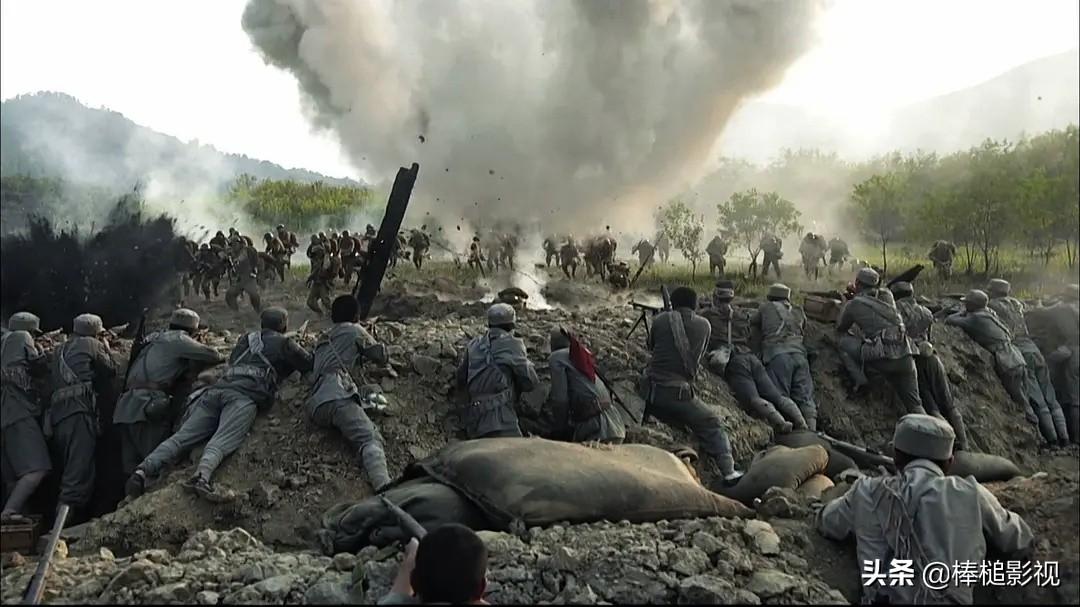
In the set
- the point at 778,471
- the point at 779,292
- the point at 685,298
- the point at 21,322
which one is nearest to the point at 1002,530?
the point at 778,471

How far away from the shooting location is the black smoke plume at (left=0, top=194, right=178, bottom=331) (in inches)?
329

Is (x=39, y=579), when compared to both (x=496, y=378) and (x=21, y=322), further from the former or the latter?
(x=21, y=322)

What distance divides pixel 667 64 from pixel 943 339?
37.2 feet

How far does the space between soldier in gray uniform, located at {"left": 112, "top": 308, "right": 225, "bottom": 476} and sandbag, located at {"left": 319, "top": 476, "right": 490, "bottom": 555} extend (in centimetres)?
271

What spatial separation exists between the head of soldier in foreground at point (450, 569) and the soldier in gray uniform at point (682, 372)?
449 centimetres

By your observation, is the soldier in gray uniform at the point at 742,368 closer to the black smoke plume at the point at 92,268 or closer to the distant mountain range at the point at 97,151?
the distant mountain range at the point at 97,151

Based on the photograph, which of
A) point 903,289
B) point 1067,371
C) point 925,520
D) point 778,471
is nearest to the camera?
point 925,520

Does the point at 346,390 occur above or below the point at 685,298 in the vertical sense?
below

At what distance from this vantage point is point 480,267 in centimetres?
1906

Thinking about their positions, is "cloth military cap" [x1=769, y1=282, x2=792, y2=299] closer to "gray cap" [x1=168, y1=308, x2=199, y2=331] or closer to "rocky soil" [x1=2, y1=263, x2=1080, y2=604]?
"rocky soil" [x1=2, y1=263, x2=1080, y2=604]

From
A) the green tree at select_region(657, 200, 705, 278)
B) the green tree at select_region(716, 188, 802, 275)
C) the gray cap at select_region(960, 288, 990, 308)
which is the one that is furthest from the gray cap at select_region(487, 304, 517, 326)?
the green tree at select_region(657, 200, 705, 278)

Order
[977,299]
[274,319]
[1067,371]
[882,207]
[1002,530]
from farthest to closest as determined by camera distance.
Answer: [882,207], [977,299], [1067,371], [274,319], [1002,530]

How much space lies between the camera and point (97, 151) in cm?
1006

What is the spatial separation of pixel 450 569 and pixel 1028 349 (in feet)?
29.8
